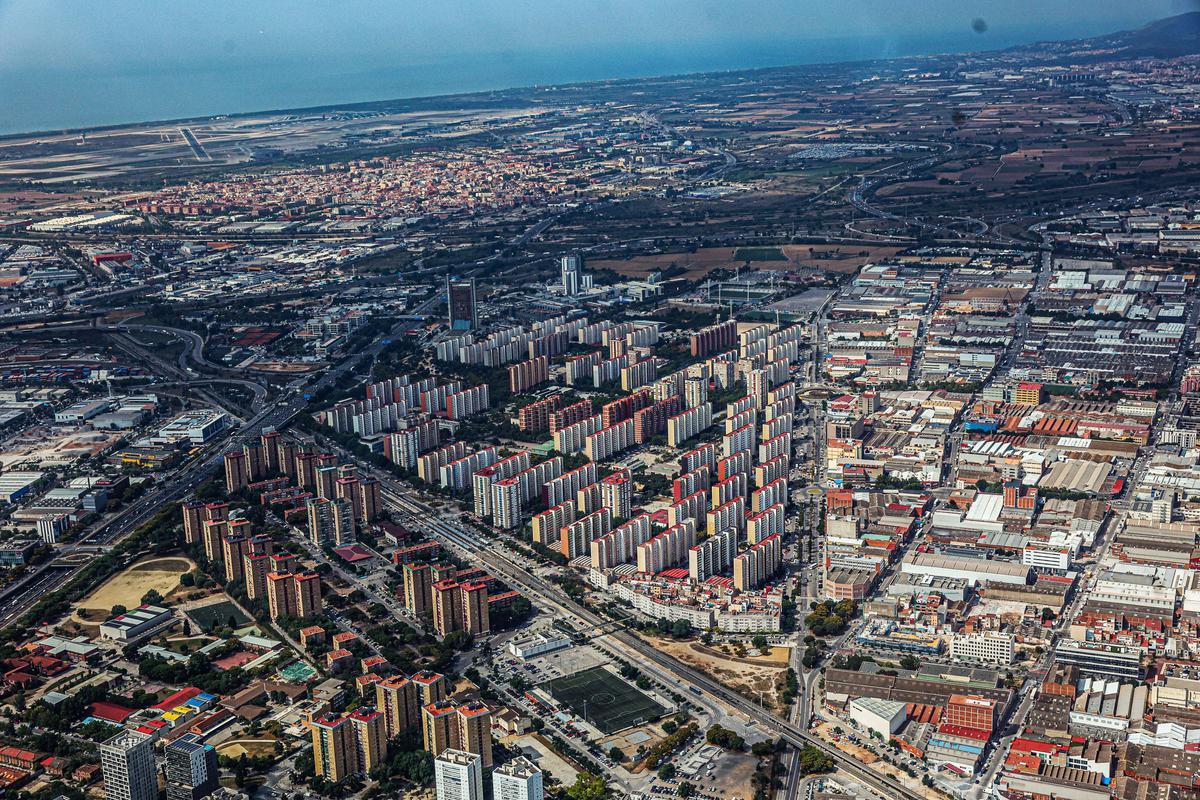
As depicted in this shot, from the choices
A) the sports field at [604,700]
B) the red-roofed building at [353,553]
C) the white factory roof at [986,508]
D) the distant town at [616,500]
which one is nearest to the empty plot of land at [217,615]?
the distant town at [616,500]

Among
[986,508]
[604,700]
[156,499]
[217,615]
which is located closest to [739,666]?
[604,700]

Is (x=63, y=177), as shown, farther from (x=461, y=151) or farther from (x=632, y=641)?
(x=632, y=641)

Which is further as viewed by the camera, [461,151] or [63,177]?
[461,151]

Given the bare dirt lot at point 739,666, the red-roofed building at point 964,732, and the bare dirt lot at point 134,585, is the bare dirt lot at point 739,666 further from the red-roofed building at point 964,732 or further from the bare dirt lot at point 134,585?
the bare dirt lot at point 134,585

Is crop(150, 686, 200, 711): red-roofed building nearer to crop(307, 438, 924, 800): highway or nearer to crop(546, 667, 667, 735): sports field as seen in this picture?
crop(546, 667, 667, 735): sports field

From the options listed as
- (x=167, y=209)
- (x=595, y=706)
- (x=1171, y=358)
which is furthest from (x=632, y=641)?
(x=167, y=209)

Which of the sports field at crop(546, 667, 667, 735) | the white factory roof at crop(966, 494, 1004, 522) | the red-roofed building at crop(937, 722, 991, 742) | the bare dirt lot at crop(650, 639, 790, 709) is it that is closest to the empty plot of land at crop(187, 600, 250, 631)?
the sports field at crop(546, 667, 667, 735)
